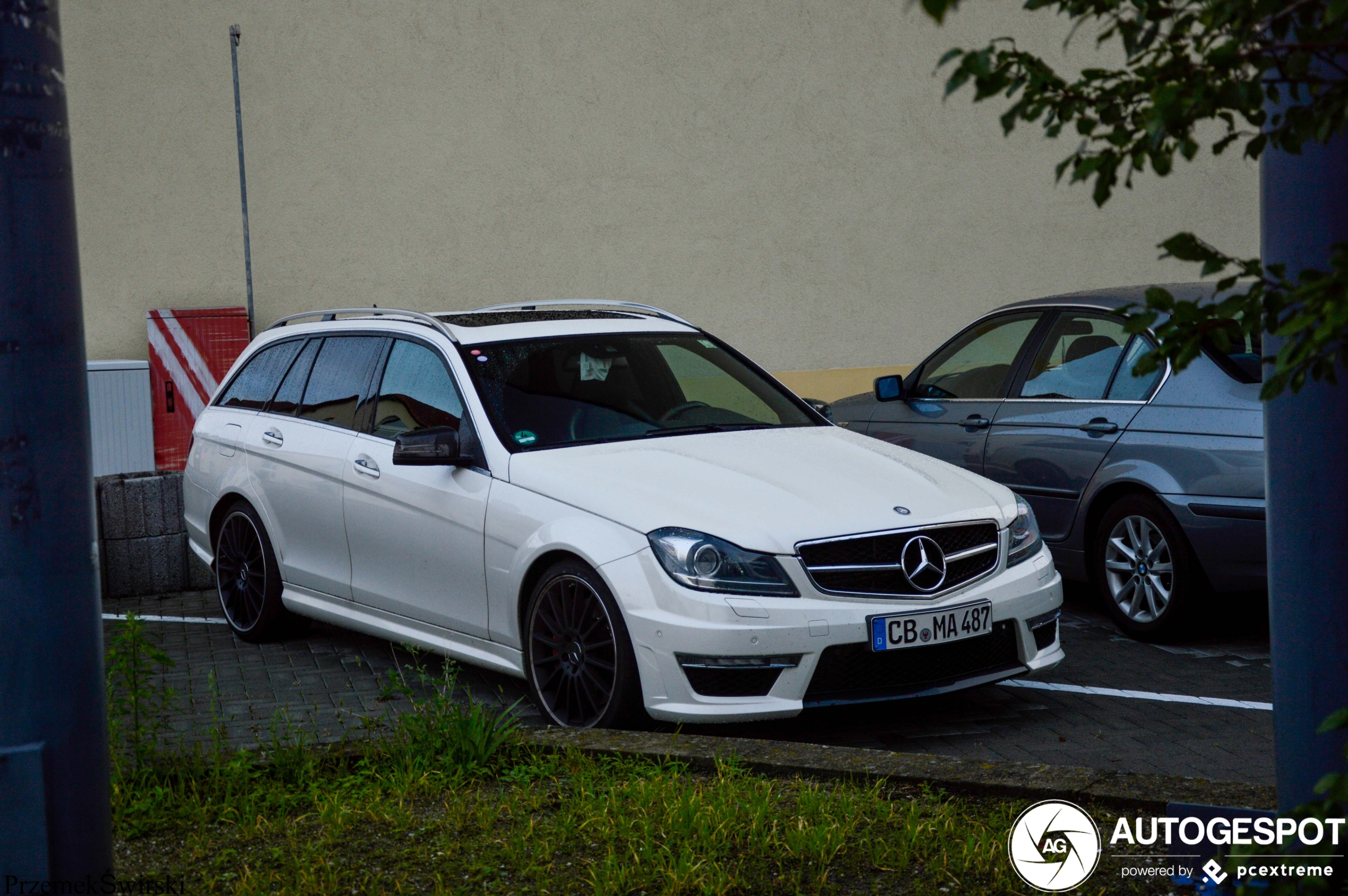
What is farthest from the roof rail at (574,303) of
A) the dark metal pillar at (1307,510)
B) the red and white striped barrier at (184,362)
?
the red and white striped barrier at (184,362)

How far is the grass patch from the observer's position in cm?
343

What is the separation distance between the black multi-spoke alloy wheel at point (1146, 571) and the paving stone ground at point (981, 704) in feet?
0.45

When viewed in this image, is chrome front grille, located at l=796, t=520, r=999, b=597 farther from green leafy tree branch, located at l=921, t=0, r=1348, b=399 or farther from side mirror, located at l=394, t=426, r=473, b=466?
green leafy tree branch, located at l=921, t=0, r=1348, b=399

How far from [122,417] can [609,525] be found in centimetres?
850

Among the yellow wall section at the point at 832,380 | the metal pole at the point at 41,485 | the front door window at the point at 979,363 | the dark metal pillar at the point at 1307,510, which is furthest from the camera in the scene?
the yellow wall section at the point at 832,380

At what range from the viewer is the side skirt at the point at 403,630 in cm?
561

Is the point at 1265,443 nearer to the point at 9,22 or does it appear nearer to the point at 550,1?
the point at 9,22

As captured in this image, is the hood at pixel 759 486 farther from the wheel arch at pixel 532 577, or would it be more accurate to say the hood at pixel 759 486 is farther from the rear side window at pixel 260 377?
the rear side window at pixel 260 377

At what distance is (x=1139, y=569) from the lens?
22.4 feet

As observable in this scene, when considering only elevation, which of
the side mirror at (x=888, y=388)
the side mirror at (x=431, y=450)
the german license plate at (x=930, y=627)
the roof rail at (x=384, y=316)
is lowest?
the german license plate at (x=930, y=627)

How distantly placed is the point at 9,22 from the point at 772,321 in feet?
41.6

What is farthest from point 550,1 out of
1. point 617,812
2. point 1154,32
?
point 1154,32

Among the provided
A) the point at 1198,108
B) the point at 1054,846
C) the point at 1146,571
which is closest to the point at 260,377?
the point at 1146,571

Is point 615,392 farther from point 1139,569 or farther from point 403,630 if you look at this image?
point 1139,569
